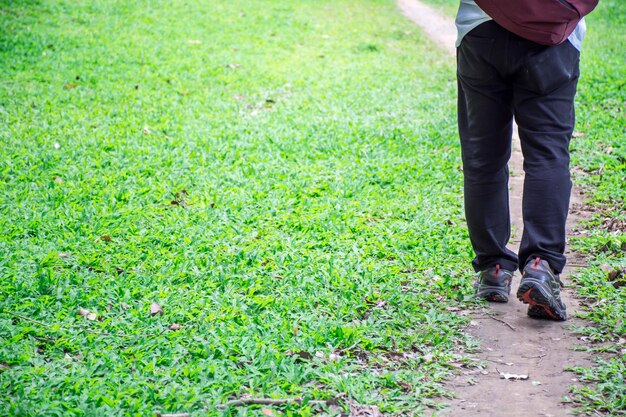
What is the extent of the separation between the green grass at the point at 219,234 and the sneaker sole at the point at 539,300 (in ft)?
1.15

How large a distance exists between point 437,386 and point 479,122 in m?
1.24

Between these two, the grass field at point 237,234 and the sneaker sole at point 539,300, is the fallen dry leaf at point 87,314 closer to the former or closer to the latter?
the grass field at point 237,234

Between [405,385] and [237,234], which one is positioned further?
[237,234]

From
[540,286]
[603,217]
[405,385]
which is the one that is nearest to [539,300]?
[540,286]

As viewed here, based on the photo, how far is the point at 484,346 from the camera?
3.21 m

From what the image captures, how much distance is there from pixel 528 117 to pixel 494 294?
948 millimetres

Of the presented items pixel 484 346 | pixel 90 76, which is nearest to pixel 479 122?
pixel 484 346

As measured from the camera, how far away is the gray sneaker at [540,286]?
10.3 ft

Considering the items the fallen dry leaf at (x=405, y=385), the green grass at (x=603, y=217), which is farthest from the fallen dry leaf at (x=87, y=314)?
the green grass at (x=603, y=217)

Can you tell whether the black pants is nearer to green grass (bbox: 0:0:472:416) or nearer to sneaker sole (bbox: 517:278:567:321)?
sneaker sole (bbox: 517:278:567:321)

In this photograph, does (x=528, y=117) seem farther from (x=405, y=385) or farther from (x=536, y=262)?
(x=405, y=385)

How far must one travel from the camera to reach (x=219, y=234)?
4477 mm

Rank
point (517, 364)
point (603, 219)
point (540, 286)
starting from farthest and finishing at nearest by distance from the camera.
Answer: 1. point (603, 219)
2. point (540, 286)
3. point (517, 364)

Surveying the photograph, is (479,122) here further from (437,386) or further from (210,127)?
(210,127)
